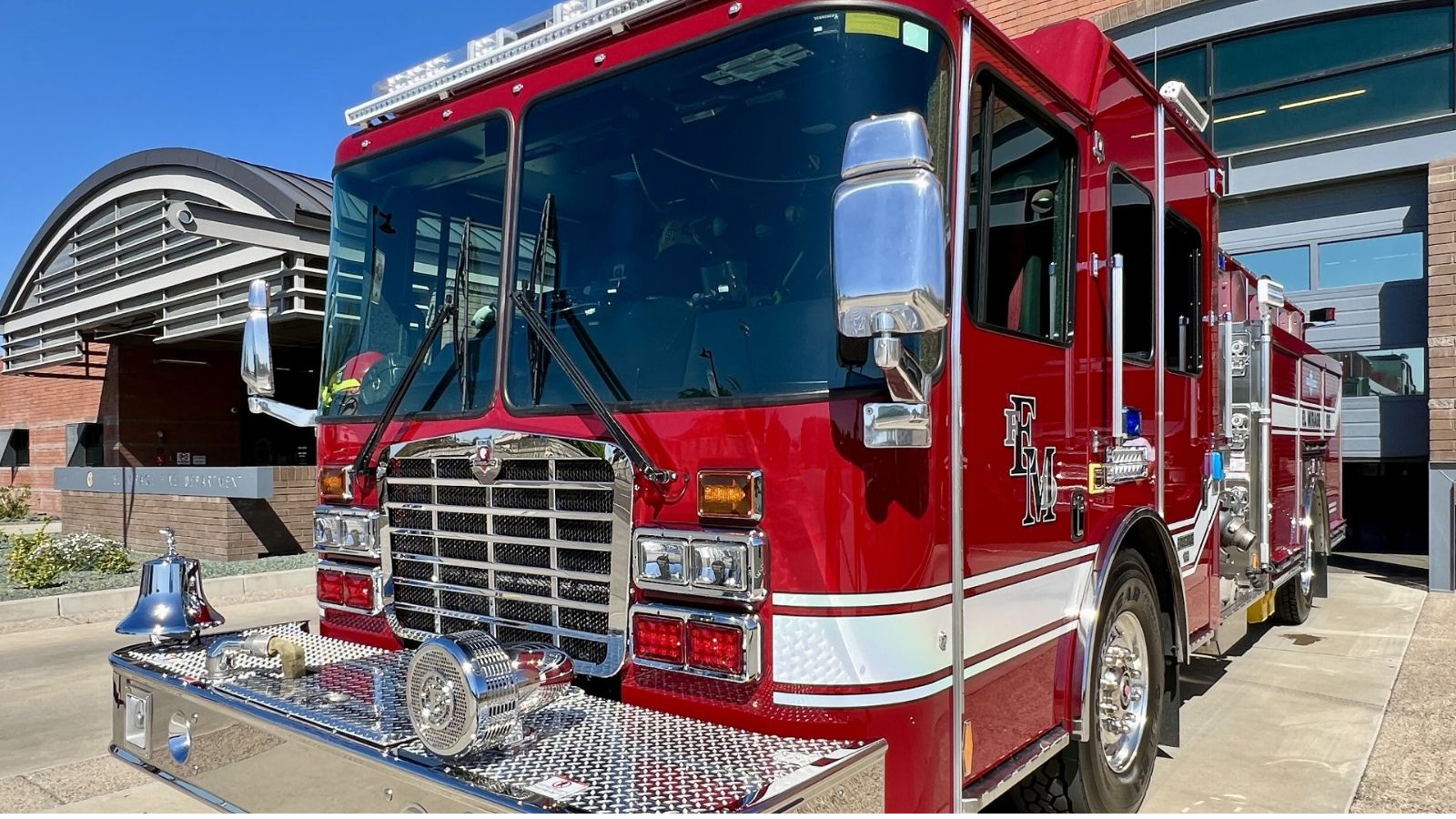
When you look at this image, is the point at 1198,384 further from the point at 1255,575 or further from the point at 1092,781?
the point at 1092,781

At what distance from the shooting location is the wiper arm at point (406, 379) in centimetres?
299

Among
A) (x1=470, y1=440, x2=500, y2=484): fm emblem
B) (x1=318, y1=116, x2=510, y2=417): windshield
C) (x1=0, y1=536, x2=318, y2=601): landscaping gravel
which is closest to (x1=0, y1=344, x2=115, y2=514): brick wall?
(x1=0, y1=536, x2=318, y2=601): landscaping gravel

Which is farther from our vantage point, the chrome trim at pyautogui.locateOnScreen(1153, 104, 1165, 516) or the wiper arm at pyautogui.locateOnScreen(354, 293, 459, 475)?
the chrome trim at pyautogui.locateOnScreen(1153, 104, 1165, 516)

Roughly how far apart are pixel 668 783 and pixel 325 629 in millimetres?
1966

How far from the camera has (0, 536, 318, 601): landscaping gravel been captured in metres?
8.76

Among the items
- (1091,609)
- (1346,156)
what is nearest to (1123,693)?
(1091,609)

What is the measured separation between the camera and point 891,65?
7.34 feet

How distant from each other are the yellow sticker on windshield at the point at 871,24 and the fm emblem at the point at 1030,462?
100cm

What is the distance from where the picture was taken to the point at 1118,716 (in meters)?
3.36

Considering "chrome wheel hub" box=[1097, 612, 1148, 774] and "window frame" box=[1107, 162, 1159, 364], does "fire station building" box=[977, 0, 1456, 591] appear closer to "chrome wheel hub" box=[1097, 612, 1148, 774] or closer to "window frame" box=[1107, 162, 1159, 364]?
"window frame" box=[1107, 162, 1159, 364]

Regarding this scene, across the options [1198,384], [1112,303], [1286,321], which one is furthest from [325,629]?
[1286,321]

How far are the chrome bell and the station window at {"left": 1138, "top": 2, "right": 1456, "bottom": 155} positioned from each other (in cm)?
1067

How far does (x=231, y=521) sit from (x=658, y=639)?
9982 mm

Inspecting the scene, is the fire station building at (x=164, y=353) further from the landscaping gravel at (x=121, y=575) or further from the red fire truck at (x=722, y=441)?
the red fire truck at (x=722, y=441)
